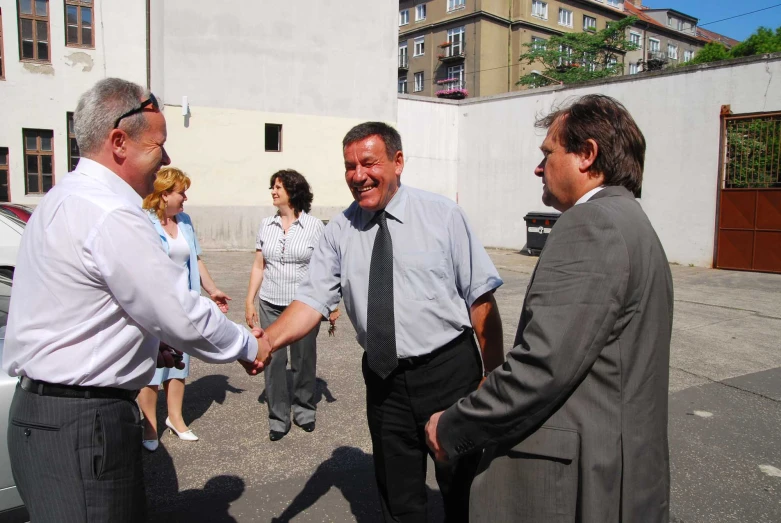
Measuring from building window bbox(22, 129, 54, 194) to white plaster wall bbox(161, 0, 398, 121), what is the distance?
466 centimetres

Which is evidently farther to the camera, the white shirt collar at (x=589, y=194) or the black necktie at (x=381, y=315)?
the black necktie at (x=381, y=315)

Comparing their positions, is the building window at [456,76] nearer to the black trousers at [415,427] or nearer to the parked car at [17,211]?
the parked car at [17,211]

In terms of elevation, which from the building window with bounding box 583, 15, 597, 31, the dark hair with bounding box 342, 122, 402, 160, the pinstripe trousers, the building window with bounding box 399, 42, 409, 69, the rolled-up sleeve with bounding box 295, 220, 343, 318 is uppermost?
the building window with bounding box 583, 15, 597, 31

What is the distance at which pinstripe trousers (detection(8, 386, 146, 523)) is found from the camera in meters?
1.99

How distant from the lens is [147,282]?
200 centimetres

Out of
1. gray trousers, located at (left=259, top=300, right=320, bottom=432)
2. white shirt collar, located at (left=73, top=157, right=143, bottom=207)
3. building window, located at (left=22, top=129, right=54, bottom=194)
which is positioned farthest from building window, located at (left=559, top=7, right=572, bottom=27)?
white shirt collar, located at (left=73, top=157, right=143, bottom=207)

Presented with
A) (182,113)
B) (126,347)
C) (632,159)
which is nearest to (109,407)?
(126,347)

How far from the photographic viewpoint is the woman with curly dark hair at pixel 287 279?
4.91m

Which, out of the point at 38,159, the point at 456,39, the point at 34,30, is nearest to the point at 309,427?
the point at 38,159

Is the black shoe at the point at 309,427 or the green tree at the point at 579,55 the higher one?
the green tree at the point at 579,55

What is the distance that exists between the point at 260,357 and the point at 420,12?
55.9 metres

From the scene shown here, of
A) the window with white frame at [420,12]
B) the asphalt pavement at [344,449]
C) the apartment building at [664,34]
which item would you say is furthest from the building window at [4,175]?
the apartment building at [664,34]

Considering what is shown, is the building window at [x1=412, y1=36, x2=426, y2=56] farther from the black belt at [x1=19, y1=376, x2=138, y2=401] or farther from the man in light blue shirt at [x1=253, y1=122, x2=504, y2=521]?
the black belt at [x1=19, y1=376, x2=138, y2=401]

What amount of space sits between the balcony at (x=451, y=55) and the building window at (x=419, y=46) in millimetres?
2904
